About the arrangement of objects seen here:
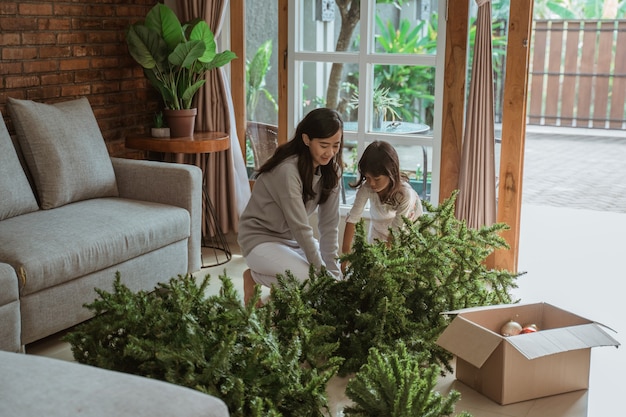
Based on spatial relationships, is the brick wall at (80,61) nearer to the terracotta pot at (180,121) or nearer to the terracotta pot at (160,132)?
the terracotta pot at (160,132)

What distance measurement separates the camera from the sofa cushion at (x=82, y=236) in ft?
11.0

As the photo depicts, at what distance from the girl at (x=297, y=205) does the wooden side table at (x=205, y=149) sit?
115 cm

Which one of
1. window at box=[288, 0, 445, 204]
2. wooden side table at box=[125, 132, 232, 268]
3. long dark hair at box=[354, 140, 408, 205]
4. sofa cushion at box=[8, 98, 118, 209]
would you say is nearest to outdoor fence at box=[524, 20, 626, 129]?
window at box=[288, 0, 445, 204]

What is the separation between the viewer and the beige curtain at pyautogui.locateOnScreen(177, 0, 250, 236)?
4.90 meters

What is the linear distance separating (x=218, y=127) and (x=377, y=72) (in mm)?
1051

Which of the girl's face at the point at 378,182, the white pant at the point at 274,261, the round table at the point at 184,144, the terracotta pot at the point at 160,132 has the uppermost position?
the terracotta pot at the point at 160,132

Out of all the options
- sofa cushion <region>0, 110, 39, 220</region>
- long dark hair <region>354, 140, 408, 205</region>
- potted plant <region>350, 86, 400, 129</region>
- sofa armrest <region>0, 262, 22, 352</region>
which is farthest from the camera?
potted plant <region>350, 86, 400, 129</region>

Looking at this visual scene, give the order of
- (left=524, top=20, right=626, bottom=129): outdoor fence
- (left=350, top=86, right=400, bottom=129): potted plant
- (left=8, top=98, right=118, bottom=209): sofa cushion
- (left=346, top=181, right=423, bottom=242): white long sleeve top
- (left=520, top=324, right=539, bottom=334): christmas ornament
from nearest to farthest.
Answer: (left=520, top=324, right=539, bottom=334): christmas ornament → (left=346, top=181, right=423, bottom=242): white long sleeve top → (left=8, top=98, right=118, bottom=209): sofa cushion → (left=350, top=86, right=400, bottom=129): potted plant → (left=524, top=20, right=626, bottom=129): outdoor fence

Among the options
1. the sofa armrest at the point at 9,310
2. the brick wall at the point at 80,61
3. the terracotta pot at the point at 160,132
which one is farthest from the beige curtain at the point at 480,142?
the sofa armrest at the point at 9,310

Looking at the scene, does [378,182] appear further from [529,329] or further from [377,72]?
[529,329]

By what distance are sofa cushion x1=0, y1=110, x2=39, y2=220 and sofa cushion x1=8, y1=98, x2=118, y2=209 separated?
0.10 metres

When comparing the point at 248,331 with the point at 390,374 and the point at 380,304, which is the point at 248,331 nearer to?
the point at 390,374

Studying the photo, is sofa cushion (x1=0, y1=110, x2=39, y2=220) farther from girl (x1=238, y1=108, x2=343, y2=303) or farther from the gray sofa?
girl (x1=238, y1=108, x2=343, y2=303)

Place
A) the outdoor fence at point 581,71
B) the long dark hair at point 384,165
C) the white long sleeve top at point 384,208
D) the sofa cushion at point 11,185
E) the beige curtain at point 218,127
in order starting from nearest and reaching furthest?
the long dark hair at point 384,165 < the white long sleeve top at point 384,208 < the sofa cushion at point 11,185 < the beige curtain at point 218,127 < the outdoor fence at point 581,71
